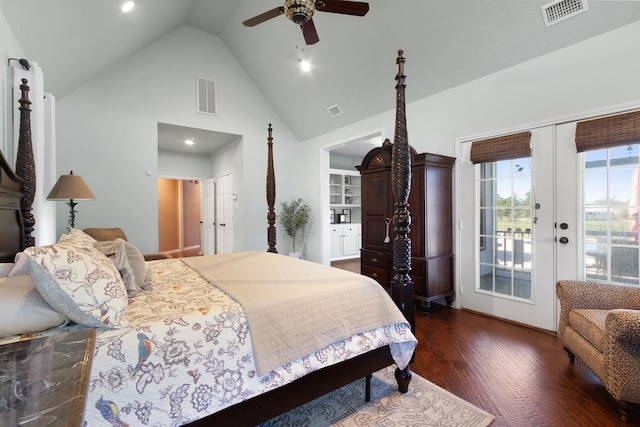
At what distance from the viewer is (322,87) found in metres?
4.57

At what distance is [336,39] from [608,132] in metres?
3.00

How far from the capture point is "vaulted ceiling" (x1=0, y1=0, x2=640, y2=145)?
8.21ft

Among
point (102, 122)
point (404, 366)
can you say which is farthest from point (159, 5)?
point (404, 366)

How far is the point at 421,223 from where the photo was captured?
3234 millimetres

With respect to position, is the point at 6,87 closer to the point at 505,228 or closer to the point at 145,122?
the point at 145,122

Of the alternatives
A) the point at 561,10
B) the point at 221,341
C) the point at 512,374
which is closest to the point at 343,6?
the point at 561,10

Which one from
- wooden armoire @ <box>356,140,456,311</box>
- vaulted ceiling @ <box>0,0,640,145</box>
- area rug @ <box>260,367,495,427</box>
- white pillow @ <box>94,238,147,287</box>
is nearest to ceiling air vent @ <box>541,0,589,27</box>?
vaulted ceiling @ <box>0,0,640,145</box>

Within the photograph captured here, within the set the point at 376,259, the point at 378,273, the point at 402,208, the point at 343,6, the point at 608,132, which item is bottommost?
the point at 378,273

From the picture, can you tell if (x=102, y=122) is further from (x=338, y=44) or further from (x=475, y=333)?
(x=475, y=333)

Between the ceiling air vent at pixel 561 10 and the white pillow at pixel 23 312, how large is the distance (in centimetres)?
383

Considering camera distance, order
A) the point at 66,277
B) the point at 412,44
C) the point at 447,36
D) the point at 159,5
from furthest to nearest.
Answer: the point at 159,5 → the point at 412,44 → the point at 447,36 → the point at 66,277

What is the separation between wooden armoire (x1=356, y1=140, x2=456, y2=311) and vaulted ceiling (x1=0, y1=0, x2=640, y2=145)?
1.04 metres

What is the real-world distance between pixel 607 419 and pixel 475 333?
1.16 meters

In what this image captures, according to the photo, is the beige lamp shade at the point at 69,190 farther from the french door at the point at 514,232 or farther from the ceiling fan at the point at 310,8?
the french door at the point at 514,232
